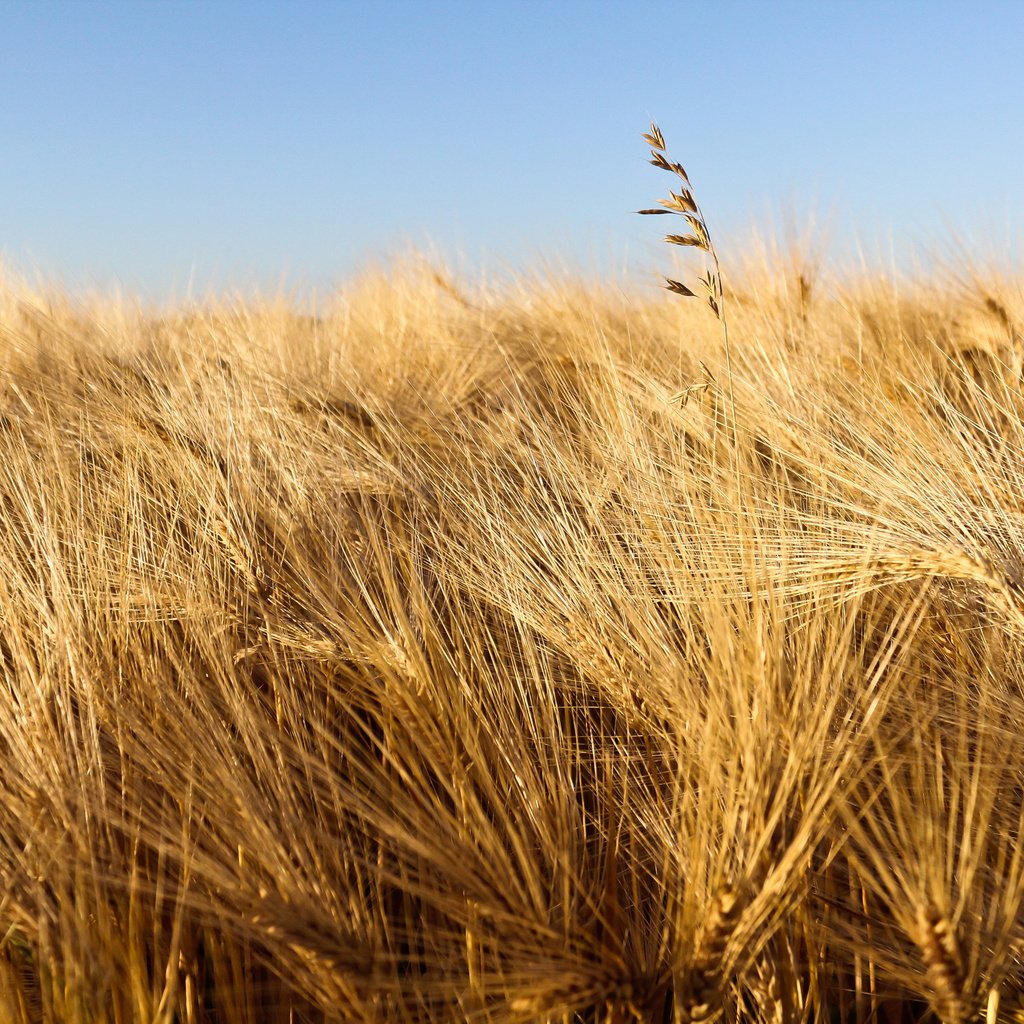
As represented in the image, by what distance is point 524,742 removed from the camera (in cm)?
95

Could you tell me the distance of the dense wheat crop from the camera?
2.39 ft

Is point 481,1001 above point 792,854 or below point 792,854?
below

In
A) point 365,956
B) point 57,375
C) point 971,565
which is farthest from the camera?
point 57,375

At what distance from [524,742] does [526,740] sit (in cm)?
7

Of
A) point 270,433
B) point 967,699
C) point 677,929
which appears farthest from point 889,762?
point 270,433

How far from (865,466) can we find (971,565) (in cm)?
29

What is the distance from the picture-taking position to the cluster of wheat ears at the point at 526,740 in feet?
2.39

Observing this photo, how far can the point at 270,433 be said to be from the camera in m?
1.61

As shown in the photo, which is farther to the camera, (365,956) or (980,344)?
(980,344)

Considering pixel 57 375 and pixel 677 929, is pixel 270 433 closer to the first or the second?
pixel 57 375

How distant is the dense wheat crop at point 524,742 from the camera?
28.7 inches

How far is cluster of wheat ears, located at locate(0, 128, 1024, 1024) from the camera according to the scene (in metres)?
0.73

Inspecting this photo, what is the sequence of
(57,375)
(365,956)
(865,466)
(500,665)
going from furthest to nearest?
(57,375)
(865,466)
(500,665)
(365,956)

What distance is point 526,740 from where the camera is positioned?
1021 mm
